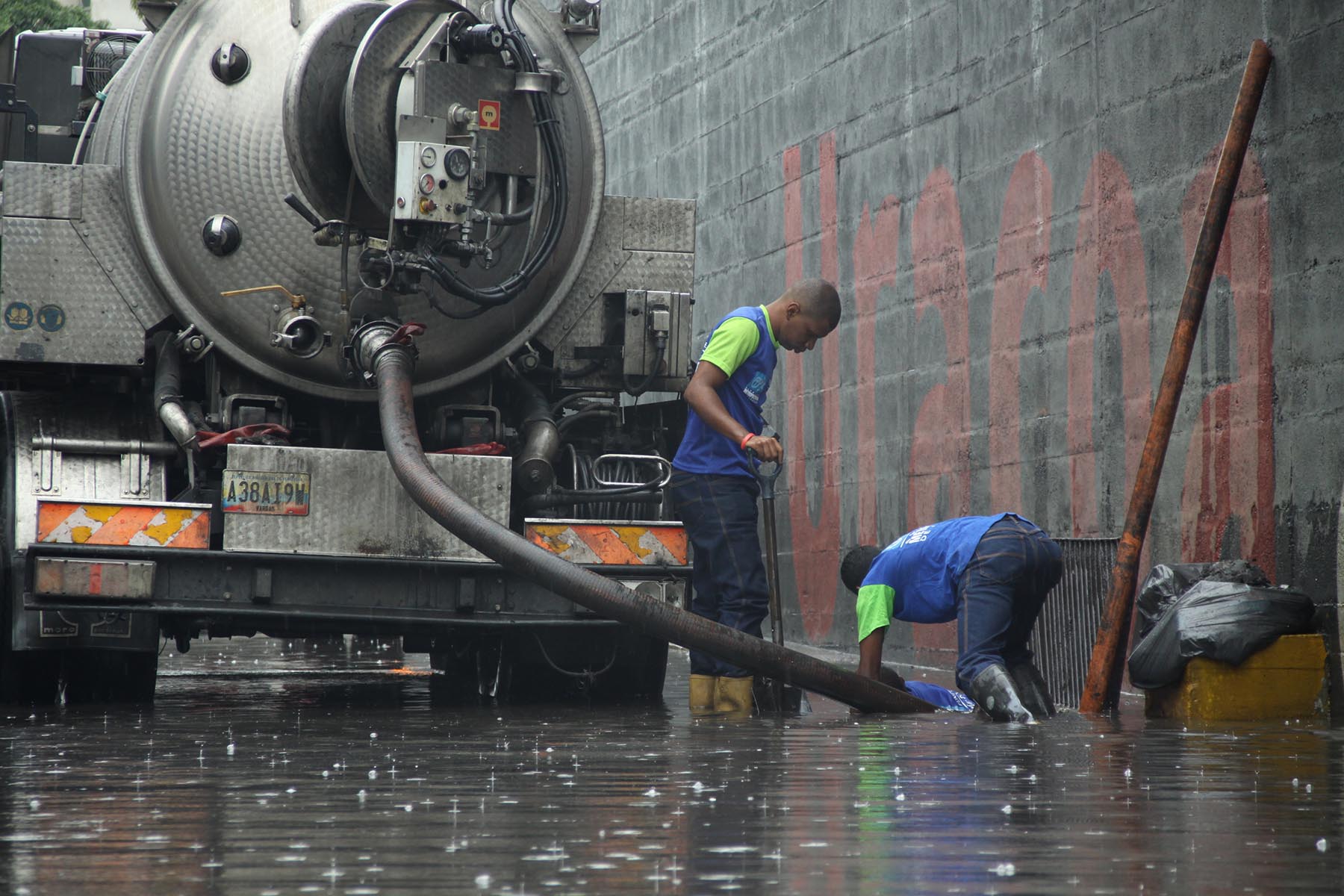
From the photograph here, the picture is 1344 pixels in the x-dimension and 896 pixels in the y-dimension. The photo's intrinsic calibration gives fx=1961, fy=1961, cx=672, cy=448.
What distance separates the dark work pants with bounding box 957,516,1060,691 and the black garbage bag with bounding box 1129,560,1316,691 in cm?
46

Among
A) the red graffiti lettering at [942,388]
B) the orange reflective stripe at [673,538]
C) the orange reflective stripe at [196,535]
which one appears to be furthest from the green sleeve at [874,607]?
the red graffiti lettering at [942,388]

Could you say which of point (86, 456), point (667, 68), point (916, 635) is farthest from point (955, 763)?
point (667, 68)

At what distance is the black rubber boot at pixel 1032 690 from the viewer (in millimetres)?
7203

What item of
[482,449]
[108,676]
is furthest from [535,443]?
[108,676]

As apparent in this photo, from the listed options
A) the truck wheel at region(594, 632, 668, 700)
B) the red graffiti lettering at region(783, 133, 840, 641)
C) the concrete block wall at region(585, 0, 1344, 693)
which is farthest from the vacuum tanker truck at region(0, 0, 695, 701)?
the red graffiti lettering at region(783, 133, 840, 641)

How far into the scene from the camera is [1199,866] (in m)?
3.30

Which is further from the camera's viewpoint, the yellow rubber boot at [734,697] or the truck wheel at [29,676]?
the truck wheel at [29,676]

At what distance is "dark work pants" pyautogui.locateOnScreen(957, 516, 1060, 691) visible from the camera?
23.2 ft

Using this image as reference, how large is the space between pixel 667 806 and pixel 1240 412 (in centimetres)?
461

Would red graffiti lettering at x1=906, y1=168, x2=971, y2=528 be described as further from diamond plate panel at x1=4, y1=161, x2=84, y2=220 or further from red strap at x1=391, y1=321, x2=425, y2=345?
diamond plate panel at x1=4, y1=161, x2=84, y2=220

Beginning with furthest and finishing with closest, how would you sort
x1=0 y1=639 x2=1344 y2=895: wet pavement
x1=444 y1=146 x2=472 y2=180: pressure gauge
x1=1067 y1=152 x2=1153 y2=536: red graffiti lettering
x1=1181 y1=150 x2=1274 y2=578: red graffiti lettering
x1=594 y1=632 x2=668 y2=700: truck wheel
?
x1=1067 y1=152 x2=1153 y2=536: red graffiti lettering, x1=594 y1=632 x2=668 y2=700: truck wheel, x1=1181 y1=150 x2=1274 y2=578: red graffiti lettering, x1=444 y1=146 x2=472 y2=180: pressure gauge, x1=0 y1=639 x2=1344 y2=895: wet pavement

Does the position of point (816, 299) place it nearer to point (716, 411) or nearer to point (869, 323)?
point (716, 411)

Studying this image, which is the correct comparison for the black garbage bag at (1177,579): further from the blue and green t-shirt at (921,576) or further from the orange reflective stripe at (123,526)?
the orange reflective stripe at (123,526)

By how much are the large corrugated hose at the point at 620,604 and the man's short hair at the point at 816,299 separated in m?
1.38
